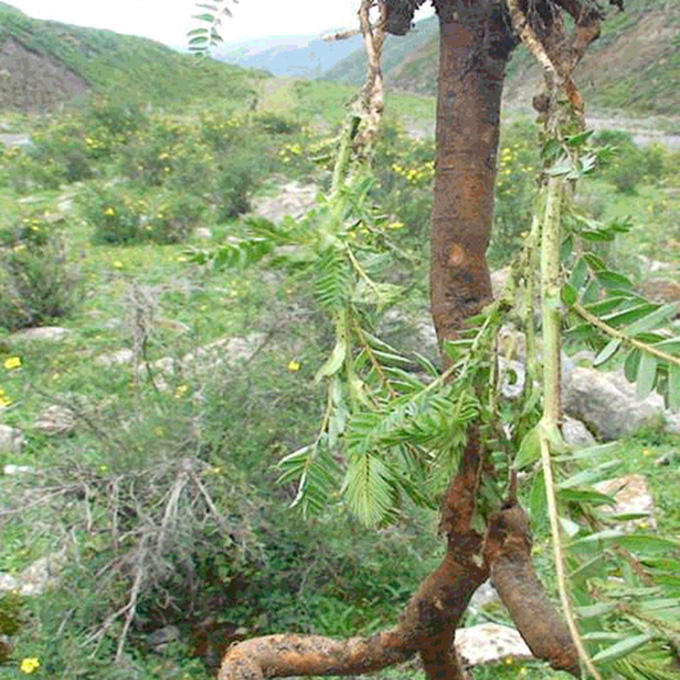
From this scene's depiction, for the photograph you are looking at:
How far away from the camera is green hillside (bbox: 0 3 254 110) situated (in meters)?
16.0

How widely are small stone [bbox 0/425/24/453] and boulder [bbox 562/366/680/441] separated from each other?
218 cm

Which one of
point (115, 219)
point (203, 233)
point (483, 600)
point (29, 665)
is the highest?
point (115, 219)

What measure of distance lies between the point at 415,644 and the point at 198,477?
1.51 meters

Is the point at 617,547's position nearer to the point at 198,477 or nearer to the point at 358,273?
the point at 358,273

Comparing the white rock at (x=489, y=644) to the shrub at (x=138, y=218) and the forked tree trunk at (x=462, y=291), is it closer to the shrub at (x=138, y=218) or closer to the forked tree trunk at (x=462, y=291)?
the forked tree trunk at (x=462, y=291)

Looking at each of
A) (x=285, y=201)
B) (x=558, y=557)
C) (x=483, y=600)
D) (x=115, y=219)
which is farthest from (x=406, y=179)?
(x=558, y=557)

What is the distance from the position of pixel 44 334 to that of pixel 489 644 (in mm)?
2879

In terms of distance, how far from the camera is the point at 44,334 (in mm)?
4375

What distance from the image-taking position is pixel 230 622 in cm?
250

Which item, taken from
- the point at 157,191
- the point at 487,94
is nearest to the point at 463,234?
the point at 487,94

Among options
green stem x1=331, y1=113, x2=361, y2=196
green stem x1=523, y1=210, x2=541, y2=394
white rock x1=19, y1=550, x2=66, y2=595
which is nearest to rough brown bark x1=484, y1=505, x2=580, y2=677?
green stem x1=523, y1=210, x2=541, y2=394

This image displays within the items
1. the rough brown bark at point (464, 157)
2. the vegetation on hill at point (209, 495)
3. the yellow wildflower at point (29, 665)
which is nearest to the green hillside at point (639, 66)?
the vegetation on hill at point (209, 495)

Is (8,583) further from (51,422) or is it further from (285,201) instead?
(285,201)

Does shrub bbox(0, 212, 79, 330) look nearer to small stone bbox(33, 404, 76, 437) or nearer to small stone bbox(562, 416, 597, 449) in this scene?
small stone bbox(33, 404, 76, 437)
